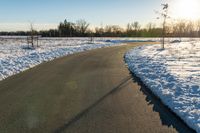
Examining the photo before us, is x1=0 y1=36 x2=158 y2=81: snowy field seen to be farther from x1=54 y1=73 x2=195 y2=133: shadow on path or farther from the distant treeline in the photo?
the distant treeline

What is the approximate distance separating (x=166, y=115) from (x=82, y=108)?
6.63 ft

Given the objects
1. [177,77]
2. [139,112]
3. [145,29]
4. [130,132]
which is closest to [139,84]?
[177,77]

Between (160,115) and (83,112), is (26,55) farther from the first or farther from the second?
(160,115)

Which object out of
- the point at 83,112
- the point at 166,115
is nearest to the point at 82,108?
the point at 83,112

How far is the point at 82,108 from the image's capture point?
7.18 meters

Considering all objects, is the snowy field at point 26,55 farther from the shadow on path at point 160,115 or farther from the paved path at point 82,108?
the shadow on path at point 160,115

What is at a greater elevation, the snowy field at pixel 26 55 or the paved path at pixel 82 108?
the snowy field at pixel 26 55

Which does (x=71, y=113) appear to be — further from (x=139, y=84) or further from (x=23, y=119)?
(x=139, y=84)

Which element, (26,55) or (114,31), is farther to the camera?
(114,31)

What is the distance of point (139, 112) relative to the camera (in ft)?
22.5

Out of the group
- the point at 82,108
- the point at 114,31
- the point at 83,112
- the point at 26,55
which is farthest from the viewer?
the point at 114,31

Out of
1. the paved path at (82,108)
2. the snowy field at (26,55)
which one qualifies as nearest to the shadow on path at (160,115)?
the paved path at (82,108)

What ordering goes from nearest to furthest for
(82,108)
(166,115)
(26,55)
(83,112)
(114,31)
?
(166,115) < (83,112) < (82,108) < (26,55) < (114,31)

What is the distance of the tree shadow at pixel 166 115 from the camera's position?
5.80 meters
